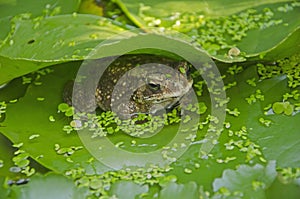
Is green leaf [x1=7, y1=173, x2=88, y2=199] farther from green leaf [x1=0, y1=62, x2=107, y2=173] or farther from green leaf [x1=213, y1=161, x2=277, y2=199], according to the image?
green leaf [x1=213, y1=161, x2=277, y2=199]

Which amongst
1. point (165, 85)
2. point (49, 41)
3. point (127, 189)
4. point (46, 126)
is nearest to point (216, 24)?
point (165, 85)

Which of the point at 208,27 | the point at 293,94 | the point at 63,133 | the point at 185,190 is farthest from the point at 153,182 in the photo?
the point at 208,27

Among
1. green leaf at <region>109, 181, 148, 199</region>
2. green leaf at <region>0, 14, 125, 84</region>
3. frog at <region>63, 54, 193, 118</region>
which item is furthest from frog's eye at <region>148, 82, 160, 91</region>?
green leaf at <region>109, 181, 148, 199</region>

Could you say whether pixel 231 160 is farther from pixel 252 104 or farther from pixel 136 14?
pixel 136 14

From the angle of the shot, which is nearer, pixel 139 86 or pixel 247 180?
pixel 247 180

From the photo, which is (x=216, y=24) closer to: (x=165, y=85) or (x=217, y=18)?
(x=217, y=18)
